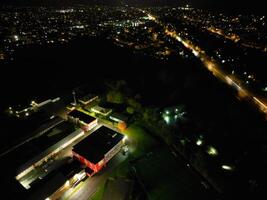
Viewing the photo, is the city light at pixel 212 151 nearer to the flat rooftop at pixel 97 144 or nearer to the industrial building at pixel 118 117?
the flat rooftop at pixel 97 144

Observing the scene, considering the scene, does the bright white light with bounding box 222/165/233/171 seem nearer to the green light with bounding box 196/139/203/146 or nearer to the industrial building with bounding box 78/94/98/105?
the green light with bounding box 196/139/203/146

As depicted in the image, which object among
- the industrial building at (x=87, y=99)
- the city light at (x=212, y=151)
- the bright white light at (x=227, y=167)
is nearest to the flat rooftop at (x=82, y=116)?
the industrial building at (x=87, y=99)

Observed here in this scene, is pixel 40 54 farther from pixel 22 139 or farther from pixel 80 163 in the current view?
pixel 80 163

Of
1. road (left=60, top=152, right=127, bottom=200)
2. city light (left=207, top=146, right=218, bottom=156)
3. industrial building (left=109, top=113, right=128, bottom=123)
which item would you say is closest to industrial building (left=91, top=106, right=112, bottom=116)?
industrial building (left=109, top=113, right=128, bottom=123)

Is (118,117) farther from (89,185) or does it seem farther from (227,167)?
(227,167)

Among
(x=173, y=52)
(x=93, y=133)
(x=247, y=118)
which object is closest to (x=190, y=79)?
(x=247, y=118)

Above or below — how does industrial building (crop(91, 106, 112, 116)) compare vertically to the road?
below

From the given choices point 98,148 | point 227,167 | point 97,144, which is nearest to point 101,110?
point 97,144
